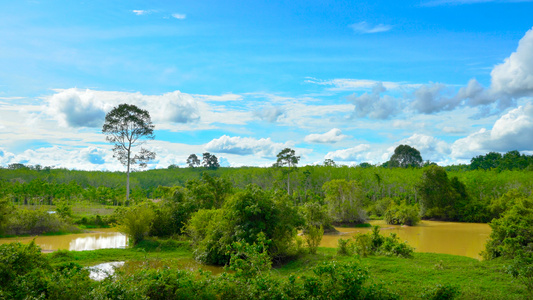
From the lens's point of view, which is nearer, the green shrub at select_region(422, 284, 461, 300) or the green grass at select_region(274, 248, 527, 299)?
the green shrub at select_region(422, 284, 461, 300)

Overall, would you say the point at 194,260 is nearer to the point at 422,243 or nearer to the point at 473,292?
the point at 473,292

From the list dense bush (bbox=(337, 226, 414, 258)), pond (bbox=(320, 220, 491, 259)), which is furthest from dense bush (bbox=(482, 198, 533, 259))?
pond (bbox=(320, 220, 491, 259))

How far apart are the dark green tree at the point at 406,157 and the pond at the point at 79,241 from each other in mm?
73328

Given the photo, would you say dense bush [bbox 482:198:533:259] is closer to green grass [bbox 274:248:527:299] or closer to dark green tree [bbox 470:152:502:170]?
green grass [bbox 274:248:527:299]

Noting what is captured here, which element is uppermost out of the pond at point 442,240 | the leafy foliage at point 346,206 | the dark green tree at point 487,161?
the dark green tree at point 487,161

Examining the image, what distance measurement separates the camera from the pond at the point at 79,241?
69.6 feet

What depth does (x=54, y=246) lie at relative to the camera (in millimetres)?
21281

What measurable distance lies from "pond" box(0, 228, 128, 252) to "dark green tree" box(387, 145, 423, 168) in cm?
7333

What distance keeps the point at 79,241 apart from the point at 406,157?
78.0 meters

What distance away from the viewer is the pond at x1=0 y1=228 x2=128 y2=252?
21214mm

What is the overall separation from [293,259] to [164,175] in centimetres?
8471

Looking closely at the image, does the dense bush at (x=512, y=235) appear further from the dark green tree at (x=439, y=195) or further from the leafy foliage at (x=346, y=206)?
the dark green tree at (x=439, y=195)

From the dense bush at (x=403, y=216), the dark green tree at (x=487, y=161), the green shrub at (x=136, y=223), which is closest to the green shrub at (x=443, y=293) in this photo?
the green shrub at (x=136, y=223)

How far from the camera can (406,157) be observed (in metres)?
85.7
